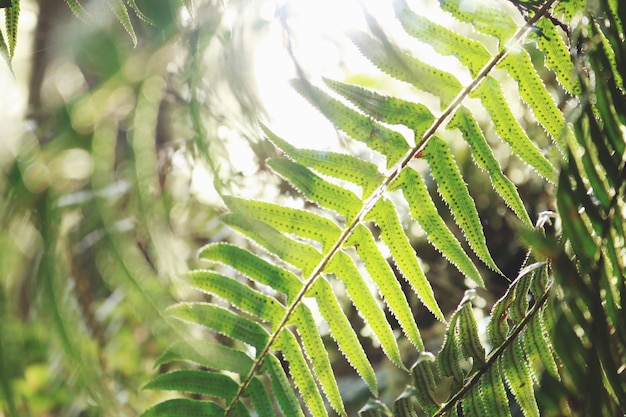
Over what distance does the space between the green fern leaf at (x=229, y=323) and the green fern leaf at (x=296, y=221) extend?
171 millimetres

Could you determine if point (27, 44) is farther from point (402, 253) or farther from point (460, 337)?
point (460, 337)

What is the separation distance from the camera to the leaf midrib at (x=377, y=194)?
2.83 feet

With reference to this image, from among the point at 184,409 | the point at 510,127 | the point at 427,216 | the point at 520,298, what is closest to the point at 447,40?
the point at 510,127

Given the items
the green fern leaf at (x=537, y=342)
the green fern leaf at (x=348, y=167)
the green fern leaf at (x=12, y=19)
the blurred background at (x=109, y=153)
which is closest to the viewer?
the blurred background at (x=109, y=153)

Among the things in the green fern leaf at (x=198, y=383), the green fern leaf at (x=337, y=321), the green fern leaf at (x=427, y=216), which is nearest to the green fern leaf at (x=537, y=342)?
the green fern leaf at (x=427, y=216)

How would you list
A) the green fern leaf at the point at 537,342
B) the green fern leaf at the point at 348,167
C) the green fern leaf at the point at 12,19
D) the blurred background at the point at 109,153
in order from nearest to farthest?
the blurred background at the point at 109,153, the green fern leaf at the point at 12,19, the green fern leaf at the point at 537,342, the green fern leaf at the point at 348,167

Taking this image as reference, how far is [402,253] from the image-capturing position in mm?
907

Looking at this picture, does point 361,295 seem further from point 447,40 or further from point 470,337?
point 447,40

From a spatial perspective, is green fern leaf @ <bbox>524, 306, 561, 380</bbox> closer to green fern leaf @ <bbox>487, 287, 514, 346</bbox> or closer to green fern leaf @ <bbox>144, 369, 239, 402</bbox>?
green fern leaf @ <bbox>487, 287, 514, 346</bbox>

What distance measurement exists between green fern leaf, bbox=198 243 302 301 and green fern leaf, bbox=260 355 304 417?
12cm

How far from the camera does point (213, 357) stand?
34.4 inches

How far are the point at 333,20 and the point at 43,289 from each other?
52cm

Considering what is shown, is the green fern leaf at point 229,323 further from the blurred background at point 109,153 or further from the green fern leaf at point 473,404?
the green fern leaf at point 473,404

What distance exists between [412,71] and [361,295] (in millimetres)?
368
